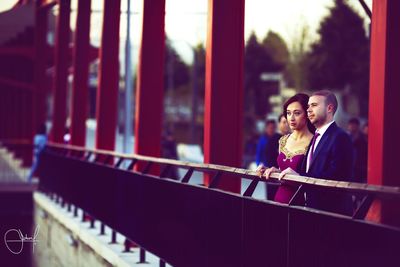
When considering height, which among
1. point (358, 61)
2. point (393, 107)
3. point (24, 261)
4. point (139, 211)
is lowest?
point (24, 261)

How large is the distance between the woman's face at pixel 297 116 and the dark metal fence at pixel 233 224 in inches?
18.5

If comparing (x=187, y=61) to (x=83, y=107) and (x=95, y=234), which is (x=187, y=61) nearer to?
(x=83, y=107)

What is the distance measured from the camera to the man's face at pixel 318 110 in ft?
22.8

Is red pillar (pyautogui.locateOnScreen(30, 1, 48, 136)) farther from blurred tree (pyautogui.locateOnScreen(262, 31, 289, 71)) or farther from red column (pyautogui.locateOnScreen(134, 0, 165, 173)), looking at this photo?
blurred tree (pyautogui.locateOnScreen(262, 31, 289, 71))

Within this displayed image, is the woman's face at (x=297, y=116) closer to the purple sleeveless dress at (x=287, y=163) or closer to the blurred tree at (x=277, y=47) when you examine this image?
the purple sleeveless dress at (x=287, y=163)

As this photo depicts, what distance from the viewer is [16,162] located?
1430 inches

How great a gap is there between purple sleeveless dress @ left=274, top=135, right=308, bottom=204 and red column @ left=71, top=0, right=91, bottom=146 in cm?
1295

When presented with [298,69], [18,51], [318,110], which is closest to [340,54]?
[298,69]

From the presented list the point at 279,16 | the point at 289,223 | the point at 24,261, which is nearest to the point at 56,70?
the point at 24,261

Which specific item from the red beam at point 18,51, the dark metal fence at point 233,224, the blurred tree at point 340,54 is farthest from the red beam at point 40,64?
the blurred tree at point 340,54

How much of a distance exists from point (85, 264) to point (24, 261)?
19.6ft

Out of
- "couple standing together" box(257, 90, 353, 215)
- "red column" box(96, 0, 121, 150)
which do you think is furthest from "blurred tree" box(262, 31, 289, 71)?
"couple standing together" box(257, 90, 353, 215)

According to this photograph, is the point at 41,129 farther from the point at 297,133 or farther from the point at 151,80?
the point at 297,133

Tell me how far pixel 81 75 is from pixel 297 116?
1389 centimetres
